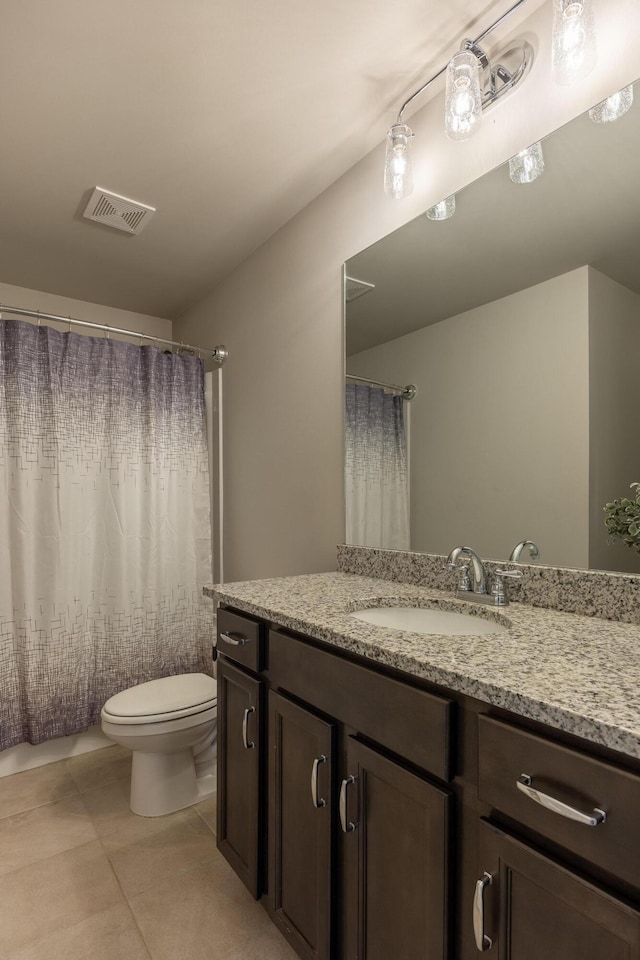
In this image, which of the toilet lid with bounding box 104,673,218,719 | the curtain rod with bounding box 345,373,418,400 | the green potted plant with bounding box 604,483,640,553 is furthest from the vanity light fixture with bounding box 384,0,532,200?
the toilet lid with bounding box 104,673,218,719

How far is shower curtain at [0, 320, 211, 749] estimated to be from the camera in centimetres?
220

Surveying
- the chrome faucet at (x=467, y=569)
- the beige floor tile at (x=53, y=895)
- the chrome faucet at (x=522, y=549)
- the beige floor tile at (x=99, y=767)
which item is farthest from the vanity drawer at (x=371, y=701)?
the beige floor tile at (x=99, y=767)

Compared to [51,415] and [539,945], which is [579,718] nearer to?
[539,945]

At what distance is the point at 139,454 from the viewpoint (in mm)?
2518

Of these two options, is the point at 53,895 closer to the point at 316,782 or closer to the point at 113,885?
the point at 113,885

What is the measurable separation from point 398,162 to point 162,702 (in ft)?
6.59

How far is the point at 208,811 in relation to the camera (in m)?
1.92

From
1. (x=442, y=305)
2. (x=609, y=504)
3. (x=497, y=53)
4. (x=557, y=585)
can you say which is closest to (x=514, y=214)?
(x=442, y=305)

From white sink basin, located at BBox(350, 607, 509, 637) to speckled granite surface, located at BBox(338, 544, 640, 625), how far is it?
14 centimetres

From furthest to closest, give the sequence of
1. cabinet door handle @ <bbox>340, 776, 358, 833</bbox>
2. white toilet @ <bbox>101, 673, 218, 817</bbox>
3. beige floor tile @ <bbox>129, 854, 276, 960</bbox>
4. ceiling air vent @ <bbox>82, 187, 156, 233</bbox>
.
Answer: ceiling air vent @ <bbox>82, 187, 156, 233</bbox>, white toilet @ <bbox>101, 673, 218, 817</bbox>, beige floor tile @ <bbox>129, 854, 276, 960</bbox>, cabinet door handle @ <bbox>340, 776, 358, 833</bbox>

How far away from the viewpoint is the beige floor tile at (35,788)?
198cm

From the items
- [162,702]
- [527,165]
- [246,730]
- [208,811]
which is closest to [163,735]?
[162,702]

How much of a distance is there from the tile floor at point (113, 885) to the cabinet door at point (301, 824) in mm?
265

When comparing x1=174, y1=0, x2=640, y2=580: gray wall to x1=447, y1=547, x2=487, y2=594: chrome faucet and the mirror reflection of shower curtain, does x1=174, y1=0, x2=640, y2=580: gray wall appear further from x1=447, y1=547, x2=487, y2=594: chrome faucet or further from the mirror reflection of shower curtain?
x1=447, y1=547, x2=487, y2=594: chrome faucet
